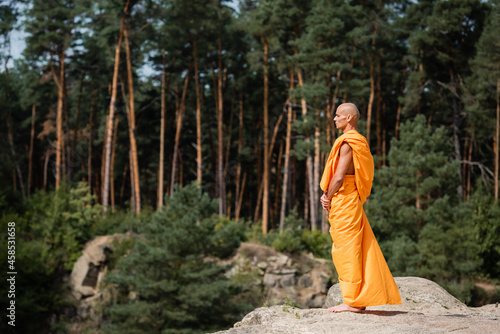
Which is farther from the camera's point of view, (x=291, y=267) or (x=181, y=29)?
(x=181, y=29)

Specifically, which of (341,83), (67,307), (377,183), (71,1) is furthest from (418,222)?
(71,1)

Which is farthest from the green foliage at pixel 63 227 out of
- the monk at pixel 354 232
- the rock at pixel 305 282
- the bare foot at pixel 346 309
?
the monk at pixel 354 232

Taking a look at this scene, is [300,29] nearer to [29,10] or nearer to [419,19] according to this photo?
[419,19]

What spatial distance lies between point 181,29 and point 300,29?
18.7 ft

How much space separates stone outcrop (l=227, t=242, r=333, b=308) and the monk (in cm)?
1215

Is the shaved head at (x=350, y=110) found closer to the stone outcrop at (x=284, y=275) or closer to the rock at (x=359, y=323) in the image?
the rock at (x=359, y=323)

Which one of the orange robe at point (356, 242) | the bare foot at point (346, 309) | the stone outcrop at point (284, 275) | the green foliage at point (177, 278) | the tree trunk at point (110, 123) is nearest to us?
the orange robe at point (356, 242)

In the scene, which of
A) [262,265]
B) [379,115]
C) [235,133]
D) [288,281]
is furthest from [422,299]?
[235,133]

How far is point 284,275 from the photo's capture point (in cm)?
1747

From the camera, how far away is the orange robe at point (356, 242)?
476 centimetres

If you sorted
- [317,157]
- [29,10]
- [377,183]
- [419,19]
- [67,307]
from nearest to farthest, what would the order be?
[67,307] → [377,183] → [317,157] → [29,10] → [419,19]

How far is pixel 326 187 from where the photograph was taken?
4969 millimetres

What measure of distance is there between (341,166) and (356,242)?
728 mm

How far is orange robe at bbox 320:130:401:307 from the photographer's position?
476 centimetres
